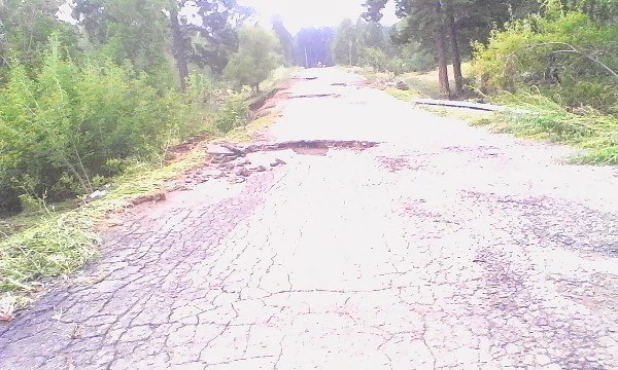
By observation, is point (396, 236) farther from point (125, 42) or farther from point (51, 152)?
point (125, 42)

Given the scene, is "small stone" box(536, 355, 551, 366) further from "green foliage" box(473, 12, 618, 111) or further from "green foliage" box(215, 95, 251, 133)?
"green foliage" box(215, 95, 251, 133)

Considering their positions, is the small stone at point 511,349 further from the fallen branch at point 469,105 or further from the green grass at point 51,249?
the fallen branch at point 469,105

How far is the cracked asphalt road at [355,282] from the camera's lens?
2.47m

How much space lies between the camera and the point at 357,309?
2.82 metres

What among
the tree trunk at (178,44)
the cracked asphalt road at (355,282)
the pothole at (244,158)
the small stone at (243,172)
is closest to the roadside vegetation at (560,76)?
the cracked asphalt road at (355,282)

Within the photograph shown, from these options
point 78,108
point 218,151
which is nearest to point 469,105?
point 218,151

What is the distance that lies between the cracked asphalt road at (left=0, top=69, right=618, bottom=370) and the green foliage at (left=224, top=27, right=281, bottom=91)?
2315cm

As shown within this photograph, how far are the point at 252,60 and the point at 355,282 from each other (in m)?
27.2

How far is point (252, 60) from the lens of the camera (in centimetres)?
2870

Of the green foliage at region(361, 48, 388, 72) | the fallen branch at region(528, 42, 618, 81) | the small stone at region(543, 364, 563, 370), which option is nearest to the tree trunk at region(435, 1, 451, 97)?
the fallen branch at region(528, 42, 618, 81)

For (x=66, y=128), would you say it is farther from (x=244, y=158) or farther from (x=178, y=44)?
(x=178, y=44)

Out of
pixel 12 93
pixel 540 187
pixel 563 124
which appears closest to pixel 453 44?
pixel 563 124

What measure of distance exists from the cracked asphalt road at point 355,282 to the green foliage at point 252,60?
2315 centimetres

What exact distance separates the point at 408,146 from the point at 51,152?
17.1 ft
